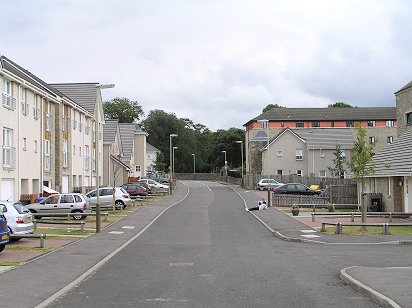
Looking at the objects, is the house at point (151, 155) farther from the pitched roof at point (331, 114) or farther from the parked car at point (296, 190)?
the parked car at point (296, 190)

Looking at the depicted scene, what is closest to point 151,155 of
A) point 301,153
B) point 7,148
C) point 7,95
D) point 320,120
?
point 320,120

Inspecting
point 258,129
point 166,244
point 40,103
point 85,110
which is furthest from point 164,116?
point 166,244

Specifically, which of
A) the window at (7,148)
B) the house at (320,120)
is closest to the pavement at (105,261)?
the window at (7,148)

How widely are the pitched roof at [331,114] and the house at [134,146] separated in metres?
21.9

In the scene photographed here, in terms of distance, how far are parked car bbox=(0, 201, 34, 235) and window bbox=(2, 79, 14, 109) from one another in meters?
14.5

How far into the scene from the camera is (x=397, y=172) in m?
35.3

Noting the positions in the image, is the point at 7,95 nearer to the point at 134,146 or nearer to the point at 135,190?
the point at 135,190

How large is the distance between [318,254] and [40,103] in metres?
29.0

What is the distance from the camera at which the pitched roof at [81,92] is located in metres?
60.2

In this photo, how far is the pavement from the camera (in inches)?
439

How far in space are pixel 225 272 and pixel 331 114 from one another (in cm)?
9631

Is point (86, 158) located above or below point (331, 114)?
below

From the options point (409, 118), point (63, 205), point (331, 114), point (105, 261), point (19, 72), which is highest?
point (331, 114)

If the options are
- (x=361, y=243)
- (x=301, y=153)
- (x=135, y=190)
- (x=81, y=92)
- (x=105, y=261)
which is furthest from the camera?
(x=301, y=153)
